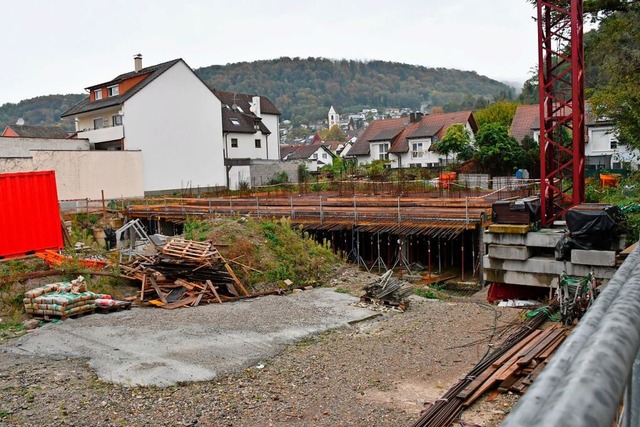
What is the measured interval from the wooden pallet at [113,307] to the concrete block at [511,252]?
10.3 metres

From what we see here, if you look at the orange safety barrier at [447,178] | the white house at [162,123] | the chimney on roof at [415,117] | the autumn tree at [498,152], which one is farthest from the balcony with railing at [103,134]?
the chimney on roof at [415,117]

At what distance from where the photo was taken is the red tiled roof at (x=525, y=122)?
53500 millimetres

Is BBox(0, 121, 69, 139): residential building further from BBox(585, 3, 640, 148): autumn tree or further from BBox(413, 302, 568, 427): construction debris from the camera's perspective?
BBox(413, 302, 568, 427): construction debris

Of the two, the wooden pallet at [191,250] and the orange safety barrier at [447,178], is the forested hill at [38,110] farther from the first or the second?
the wooden pallet at [191,250]

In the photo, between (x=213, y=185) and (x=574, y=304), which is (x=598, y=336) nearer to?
(x=574, y=304)

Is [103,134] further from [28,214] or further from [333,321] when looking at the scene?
[333,321]

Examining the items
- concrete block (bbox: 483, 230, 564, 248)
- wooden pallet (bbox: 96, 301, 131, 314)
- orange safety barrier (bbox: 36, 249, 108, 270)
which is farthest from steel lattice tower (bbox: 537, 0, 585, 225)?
orange safety barrier (bbox: 36, 249, 108, 270)

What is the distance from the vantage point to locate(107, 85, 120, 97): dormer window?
4242cm

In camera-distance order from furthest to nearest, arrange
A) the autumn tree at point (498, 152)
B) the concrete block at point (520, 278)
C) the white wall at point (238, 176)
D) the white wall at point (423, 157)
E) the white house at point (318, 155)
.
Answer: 1. the white house at point (318, 155)
2. the white wall at point (423, 157)
3. the white wall at point (238, 176)
4. the autumn tree at point (498, 152)
5. the concrete block at point (520, 278)

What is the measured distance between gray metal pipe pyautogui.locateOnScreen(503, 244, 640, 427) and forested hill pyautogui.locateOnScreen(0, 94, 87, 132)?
146m

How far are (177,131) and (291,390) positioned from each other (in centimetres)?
3604

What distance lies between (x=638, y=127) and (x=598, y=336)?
22.5 meters

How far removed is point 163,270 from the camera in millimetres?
15891

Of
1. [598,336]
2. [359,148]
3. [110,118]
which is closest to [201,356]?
[598,336]
